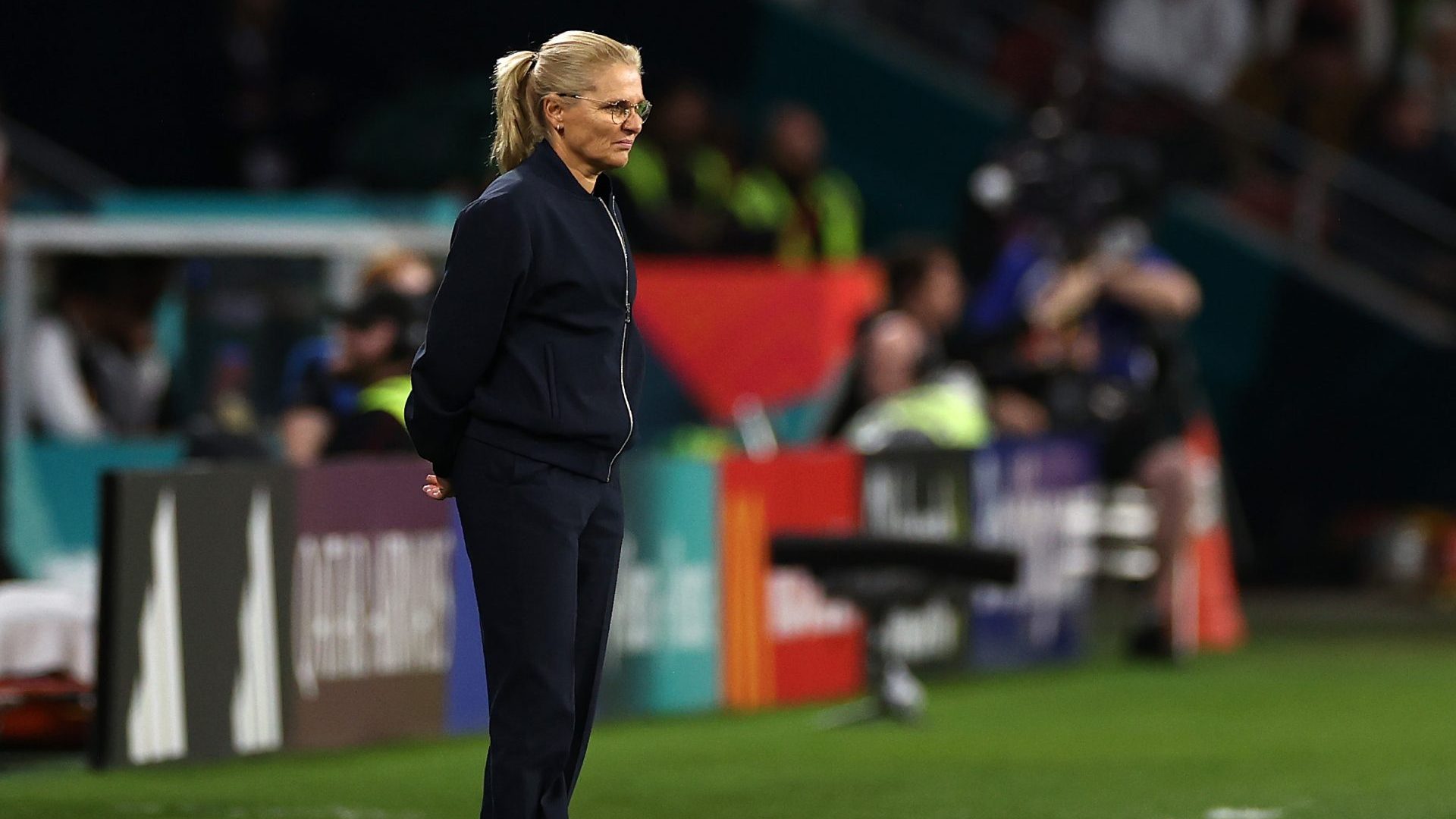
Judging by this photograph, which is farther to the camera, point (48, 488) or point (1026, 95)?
point (1026, 95)

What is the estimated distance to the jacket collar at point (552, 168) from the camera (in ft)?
19.3

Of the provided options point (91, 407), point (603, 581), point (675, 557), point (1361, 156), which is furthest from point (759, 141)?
point (603, 581)

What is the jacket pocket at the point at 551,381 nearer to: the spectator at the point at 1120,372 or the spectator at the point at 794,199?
the spectator at the point at 1120,372

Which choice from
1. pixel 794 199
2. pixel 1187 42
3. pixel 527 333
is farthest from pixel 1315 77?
pixel 527 333

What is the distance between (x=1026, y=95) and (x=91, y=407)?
898 centimetres

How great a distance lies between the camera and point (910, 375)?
1270 cm

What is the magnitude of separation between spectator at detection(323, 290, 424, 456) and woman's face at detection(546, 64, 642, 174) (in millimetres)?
4469

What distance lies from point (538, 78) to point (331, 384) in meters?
5.67

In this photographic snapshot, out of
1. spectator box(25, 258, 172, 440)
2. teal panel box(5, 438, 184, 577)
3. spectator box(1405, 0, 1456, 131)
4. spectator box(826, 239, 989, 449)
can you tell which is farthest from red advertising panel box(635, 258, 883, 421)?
spectator box(1405, 0, 1456, 131)

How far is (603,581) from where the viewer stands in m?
5.99

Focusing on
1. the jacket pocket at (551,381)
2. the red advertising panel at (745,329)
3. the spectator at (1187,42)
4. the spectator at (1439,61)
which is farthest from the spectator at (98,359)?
the spectator at (1439,61)

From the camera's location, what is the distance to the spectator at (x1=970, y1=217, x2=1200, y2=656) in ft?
43.9

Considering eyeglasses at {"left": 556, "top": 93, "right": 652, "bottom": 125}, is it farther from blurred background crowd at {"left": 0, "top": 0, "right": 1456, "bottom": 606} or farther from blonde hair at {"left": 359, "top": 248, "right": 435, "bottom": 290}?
blonde hair at {"left": 359, "top": 248, "right": 435, "bottom": 290}

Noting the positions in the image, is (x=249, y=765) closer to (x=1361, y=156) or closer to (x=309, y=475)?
(x=309, y=475)
